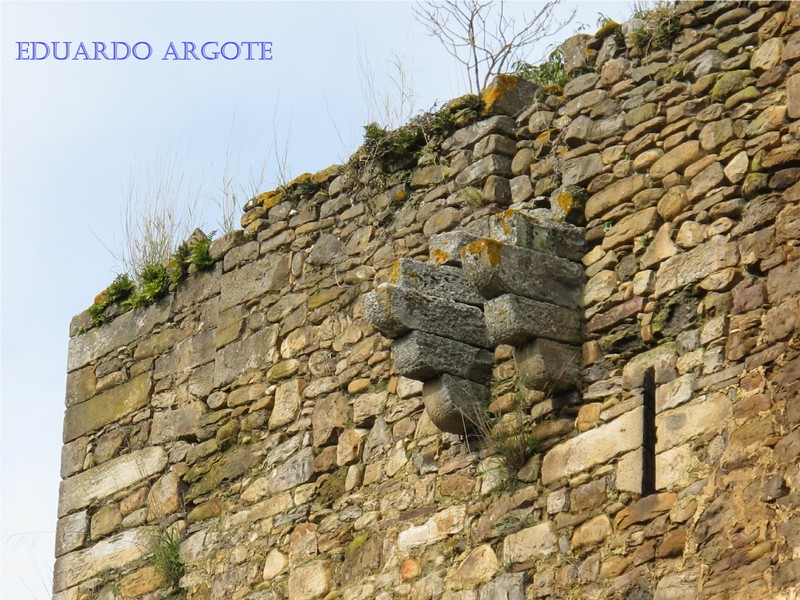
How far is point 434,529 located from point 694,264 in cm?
155

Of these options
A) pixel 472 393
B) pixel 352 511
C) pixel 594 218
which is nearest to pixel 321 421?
pixel 352 511

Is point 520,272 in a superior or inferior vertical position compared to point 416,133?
inferior

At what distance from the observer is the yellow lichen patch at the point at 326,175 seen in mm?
8430

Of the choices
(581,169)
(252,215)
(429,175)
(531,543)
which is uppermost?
(252,215)

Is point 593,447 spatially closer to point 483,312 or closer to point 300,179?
point 483,312

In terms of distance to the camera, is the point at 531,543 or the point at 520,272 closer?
the point at 531,543

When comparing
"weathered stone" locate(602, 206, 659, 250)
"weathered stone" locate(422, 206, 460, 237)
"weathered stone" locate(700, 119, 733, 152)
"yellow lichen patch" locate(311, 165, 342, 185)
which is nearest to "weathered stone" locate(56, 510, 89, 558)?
"yellow lichen patch" locate(311, 165, 342, 185)

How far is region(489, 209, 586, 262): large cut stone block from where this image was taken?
6.93m

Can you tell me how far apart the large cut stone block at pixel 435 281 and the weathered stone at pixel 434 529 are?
869 mm

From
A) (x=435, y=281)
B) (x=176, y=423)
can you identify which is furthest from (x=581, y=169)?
(x=176, y=423)

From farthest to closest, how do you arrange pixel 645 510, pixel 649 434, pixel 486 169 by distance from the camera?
pixel 486 169
pixel 649 434
pixel 645 510

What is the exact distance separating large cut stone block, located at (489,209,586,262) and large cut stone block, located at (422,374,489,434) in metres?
0.62

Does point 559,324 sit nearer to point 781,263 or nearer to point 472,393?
point 472,393

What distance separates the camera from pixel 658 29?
278 inches
